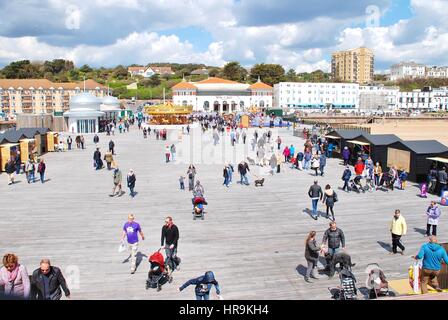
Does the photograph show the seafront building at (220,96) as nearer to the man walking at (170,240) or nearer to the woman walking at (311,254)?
the man walking at (170,240)

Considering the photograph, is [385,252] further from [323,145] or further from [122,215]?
[323,145]

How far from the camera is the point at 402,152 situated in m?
19.1

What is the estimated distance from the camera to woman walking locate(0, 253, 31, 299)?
568cm

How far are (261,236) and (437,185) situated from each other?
332 inches

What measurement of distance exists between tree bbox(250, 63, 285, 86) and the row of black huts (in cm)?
11384

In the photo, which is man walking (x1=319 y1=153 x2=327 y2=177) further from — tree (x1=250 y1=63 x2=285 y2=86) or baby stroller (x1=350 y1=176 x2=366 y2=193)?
tree (x1=250 y1=63 x2=285 y2=86)

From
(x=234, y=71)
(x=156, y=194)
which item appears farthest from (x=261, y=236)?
(x=234, y=71)

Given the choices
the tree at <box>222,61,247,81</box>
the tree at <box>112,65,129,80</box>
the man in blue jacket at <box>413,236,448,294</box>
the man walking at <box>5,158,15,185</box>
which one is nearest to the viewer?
the man in blue jacket at <box>413,236,448,294</box>

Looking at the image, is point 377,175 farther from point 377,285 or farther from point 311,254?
point 377,285

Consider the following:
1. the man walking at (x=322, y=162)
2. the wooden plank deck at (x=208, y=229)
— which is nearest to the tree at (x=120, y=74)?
the wooden plank deck at (x=208, y=229)

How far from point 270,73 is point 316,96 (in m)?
19.4

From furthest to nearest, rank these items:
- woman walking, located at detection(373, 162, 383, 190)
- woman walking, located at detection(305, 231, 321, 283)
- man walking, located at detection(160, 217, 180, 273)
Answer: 1. woman walking, located at detection(373, 162, 383, 190)
2. man walking, located at detection(160, 217, 180, 273)
3. woman walking, located at detection(305, 231, 321, 283)

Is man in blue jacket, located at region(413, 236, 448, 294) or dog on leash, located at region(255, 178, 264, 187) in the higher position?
man in blue jacket, located at region(413, 236, 448, 294)

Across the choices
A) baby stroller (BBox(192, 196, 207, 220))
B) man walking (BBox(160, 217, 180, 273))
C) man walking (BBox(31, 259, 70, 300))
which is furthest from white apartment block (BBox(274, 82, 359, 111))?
man walking (BBox(31, 259, 70, 300))
